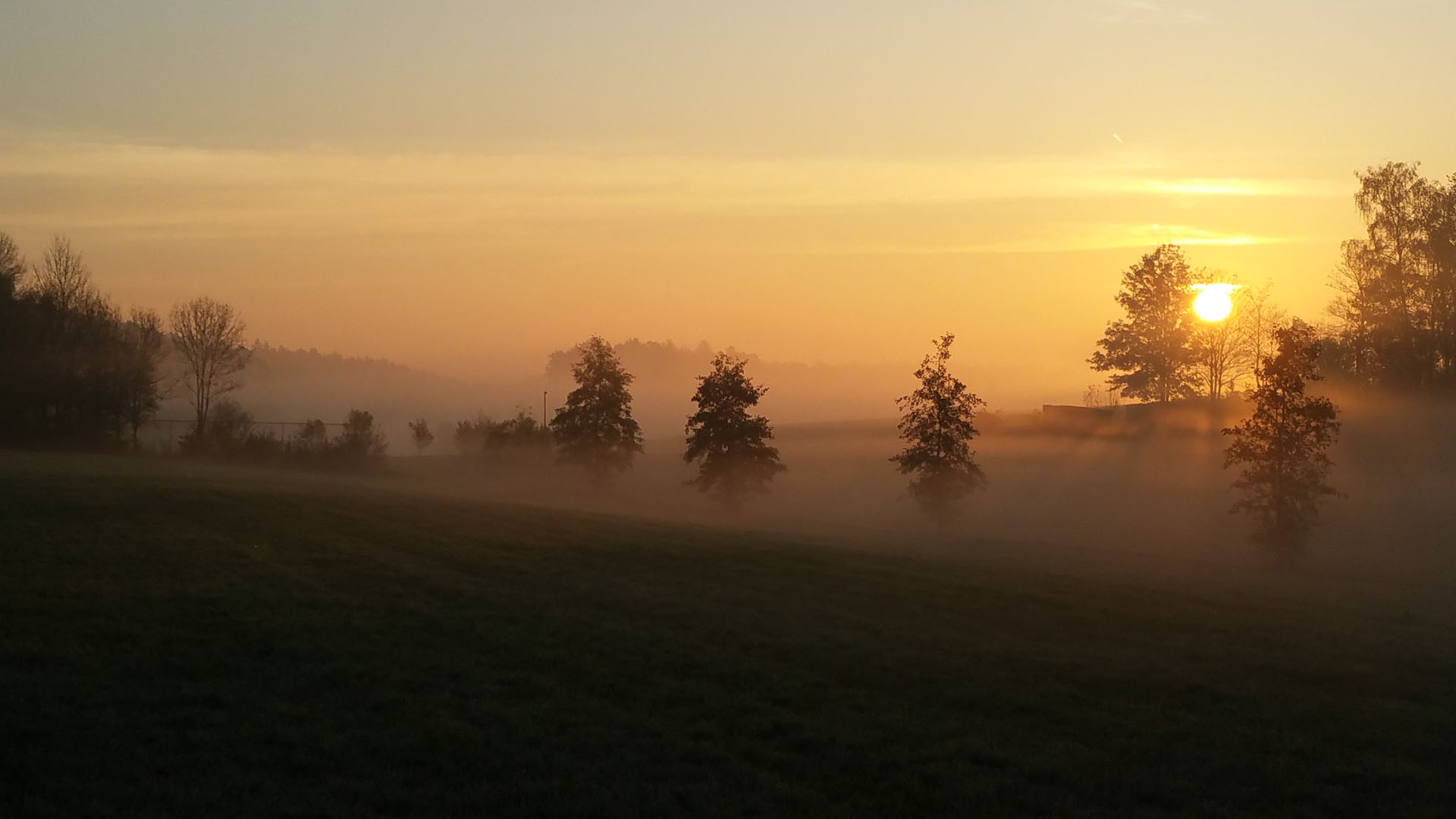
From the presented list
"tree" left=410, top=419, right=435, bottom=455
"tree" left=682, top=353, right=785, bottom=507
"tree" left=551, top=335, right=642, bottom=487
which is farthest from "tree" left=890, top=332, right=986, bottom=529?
"tree" left=410, top=419, right=435, bottom=455

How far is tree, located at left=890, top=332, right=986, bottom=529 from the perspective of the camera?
168 feet

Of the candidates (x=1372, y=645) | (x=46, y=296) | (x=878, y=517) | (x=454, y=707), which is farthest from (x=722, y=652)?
(x=46, y=296)

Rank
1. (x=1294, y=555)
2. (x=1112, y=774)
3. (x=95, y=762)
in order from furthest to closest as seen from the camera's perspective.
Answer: (x=1294, y=555) < (x=1112, y=774) < (x=95, y=762)

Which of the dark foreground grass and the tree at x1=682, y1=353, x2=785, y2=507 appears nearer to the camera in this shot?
the dark foreground grass

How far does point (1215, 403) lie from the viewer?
7988cm

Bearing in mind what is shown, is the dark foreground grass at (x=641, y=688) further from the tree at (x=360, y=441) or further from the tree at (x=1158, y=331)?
the tree at (x=1158, y=331)

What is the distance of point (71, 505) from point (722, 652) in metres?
17.2

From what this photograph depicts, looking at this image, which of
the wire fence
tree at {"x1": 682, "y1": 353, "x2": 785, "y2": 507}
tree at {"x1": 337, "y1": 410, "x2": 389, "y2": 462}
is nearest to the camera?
tree at {"x1": 682, "y1": 353, "x2": 785, "y2": 507}

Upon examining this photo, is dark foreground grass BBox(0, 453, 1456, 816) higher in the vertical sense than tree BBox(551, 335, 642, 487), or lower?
lower

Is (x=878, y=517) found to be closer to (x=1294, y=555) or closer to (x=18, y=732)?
(x=1294, y=555)

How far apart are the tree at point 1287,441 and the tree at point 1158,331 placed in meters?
47.4

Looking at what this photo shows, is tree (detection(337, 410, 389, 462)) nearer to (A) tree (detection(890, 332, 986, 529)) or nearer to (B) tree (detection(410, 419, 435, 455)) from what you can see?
(B) tree (detection(410, 419, 435, 455))

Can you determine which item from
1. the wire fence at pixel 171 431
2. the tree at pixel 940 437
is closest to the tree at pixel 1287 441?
the tree at pixel 940 437

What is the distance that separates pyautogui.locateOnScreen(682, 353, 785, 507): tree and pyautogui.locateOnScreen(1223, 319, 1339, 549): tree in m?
23.5
